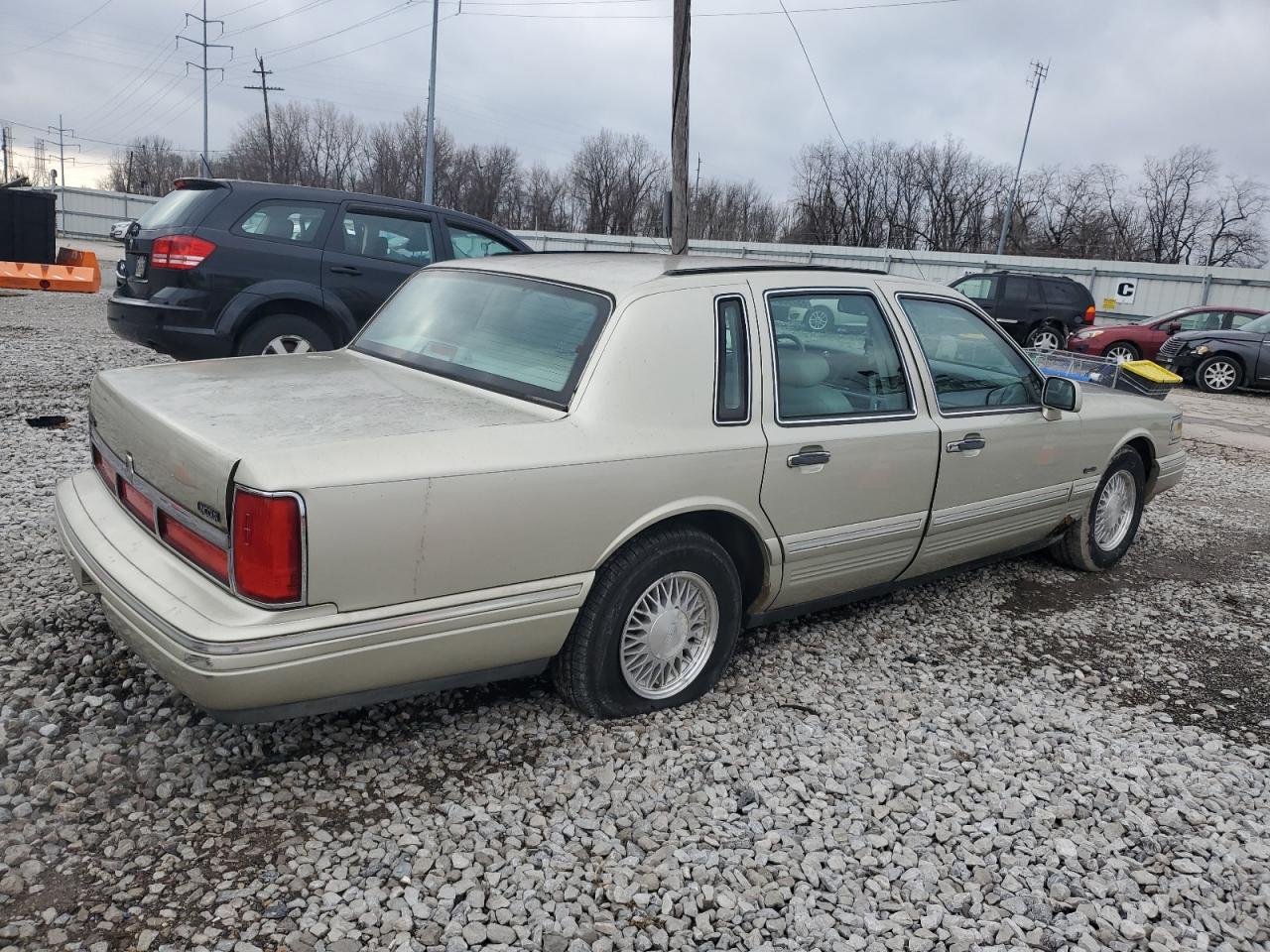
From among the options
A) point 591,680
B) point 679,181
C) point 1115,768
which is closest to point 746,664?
point 591,680

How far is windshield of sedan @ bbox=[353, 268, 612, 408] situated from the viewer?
3.22 metres

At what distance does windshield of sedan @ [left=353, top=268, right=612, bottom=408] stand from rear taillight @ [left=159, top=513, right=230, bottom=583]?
106 centimetres

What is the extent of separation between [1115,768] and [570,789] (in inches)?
73.5

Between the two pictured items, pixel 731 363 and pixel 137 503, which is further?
pixel 731 363

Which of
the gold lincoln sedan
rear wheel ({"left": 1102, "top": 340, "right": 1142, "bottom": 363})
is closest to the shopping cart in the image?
the gold lincoln sedan

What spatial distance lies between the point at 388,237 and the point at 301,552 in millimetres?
5855

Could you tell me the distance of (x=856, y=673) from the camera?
3.90m

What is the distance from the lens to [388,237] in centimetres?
776

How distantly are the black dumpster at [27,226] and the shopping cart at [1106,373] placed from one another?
17524mm

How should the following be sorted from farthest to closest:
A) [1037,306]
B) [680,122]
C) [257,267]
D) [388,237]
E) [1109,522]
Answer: [1037,306]
[680,122]
[388,237]
[257,267]
[1109,522]

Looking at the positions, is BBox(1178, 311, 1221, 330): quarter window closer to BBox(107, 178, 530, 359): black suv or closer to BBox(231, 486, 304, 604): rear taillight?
BBox(107, 178, 530, 359): black suv

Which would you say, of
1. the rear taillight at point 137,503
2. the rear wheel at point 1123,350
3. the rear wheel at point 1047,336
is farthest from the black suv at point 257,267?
the rear wheel at point 1047,336

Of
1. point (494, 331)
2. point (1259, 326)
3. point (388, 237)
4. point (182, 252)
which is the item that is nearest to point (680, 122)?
point (388, 237)

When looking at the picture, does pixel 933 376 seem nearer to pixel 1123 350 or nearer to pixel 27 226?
pixel 1123 350
